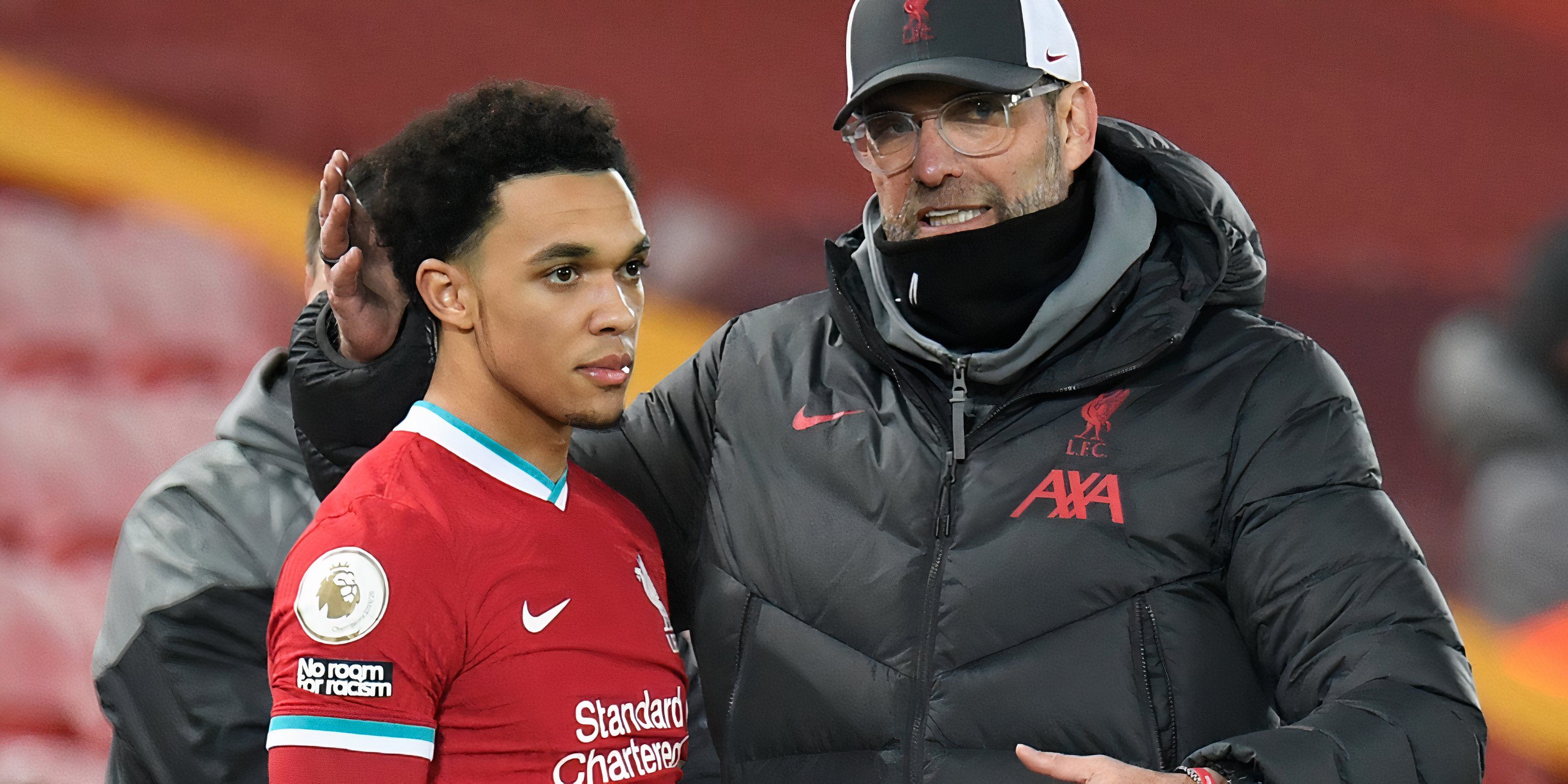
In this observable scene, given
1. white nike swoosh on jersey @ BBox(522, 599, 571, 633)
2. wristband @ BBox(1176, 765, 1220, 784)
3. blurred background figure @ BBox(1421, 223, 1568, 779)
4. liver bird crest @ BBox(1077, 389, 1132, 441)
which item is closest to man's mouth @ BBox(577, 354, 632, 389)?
white nike swoosh on jersey @ BBox(522, 599, 571, 633)

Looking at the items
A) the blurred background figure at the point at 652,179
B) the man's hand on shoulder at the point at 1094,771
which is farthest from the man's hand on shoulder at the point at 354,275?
the blurred background figure at the point at 652,179

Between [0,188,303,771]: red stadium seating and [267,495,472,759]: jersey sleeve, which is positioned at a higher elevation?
[0,188,303,771]: red stadium seating

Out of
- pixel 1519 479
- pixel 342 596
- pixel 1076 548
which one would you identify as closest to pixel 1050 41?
pixel 1076 548

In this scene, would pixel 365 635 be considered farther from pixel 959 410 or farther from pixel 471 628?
pixel 959 410

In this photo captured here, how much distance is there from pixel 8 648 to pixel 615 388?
278 cm

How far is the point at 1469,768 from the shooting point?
4.06 feet

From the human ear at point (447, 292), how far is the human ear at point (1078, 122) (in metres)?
0.61

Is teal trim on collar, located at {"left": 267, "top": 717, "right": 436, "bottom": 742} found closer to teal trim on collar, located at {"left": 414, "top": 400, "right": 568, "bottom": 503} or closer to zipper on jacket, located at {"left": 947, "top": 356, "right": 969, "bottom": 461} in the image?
teal trim on collar, located at {"left": 414, "top": 400, "right": 568, "bottom": 503}

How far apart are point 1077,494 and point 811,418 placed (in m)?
0.28

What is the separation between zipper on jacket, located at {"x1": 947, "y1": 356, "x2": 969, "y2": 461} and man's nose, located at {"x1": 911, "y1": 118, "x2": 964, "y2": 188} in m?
0.19

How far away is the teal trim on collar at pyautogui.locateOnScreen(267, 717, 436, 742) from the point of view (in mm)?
1215

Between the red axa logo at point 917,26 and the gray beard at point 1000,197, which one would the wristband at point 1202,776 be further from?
the red axa logo at point 917,26

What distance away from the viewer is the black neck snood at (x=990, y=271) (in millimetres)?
1487

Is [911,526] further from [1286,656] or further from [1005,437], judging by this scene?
[1286,656]
